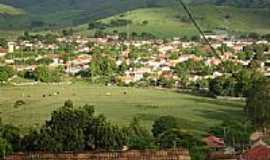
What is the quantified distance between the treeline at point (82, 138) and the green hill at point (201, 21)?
2508 inches

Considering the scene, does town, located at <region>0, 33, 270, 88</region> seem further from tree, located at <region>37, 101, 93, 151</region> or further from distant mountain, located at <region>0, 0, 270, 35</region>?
tree, located at <region>37, 101, 93, 151</region>

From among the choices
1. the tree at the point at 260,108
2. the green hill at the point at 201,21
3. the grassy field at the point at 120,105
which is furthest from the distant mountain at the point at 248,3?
the tree at the point at 260,108

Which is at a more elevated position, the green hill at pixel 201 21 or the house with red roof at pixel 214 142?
the green hill at pixel 201 21

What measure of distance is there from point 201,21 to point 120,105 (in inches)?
2146

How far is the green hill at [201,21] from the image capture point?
89156 millimetres

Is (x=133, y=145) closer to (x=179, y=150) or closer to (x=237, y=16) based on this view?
(x=179, y=150)

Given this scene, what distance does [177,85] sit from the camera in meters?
48.9

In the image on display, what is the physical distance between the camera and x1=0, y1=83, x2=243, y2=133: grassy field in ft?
107

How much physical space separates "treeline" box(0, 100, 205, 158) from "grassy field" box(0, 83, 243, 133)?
5.58m

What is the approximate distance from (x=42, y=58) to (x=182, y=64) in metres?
14.6

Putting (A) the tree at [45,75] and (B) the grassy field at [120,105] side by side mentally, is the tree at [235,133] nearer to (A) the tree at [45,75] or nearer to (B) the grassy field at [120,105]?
(B) the grassy field at [120,105]

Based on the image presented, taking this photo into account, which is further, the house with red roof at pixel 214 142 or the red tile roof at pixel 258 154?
the house with red roof at pixel 214 142

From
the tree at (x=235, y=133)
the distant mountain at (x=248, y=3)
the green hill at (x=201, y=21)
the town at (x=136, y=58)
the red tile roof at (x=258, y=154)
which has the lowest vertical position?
the tree at (x=235, y=133)

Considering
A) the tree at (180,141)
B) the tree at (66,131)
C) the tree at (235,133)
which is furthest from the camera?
the tree at (235,133)
